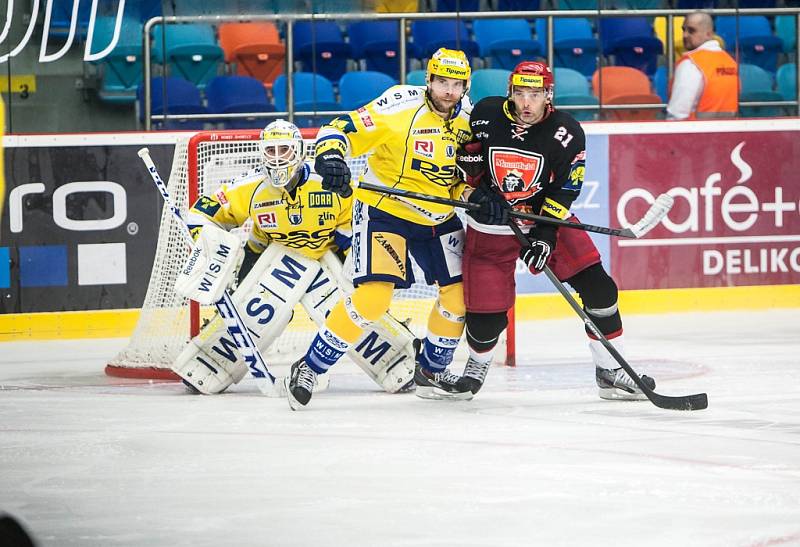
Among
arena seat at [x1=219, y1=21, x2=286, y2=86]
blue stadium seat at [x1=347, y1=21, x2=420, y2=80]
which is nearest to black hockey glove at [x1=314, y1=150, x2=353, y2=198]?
arena seat at [x1=219, y1=21, x2=286, y2=86]

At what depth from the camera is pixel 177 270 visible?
5.43 metres

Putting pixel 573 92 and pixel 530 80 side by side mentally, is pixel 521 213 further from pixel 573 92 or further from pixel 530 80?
pixel 573 92

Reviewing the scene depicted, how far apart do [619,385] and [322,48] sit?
284 cm

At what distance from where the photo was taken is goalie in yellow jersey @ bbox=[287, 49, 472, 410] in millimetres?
4406

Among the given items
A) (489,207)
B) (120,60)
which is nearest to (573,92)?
(120,60)

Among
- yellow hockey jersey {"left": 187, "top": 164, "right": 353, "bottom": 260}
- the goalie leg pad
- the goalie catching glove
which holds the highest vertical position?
yellow hockey jersey {"left": 187, "top": 164, "right": 353, "bottom": 260}

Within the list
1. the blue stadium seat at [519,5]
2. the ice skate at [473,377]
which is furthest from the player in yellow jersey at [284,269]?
the blue stadium seat at [519,5]

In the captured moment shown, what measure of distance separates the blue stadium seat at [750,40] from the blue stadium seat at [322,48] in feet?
6.12

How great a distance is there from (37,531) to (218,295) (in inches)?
76.0

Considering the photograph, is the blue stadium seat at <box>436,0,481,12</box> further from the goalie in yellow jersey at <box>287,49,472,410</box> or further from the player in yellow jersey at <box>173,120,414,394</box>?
the goalie in yellow jersey at <box>287,49,472,410</box>

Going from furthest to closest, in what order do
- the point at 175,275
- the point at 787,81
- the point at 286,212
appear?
the point at 787,81
the point at 175,275
the point at 286,212

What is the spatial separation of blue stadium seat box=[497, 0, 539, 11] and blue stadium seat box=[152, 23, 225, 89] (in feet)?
4.77

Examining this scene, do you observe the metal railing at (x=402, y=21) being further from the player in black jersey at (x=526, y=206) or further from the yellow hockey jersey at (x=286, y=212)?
the player in black jersey at (x=526, y=206)

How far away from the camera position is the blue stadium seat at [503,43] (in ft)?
23.1
